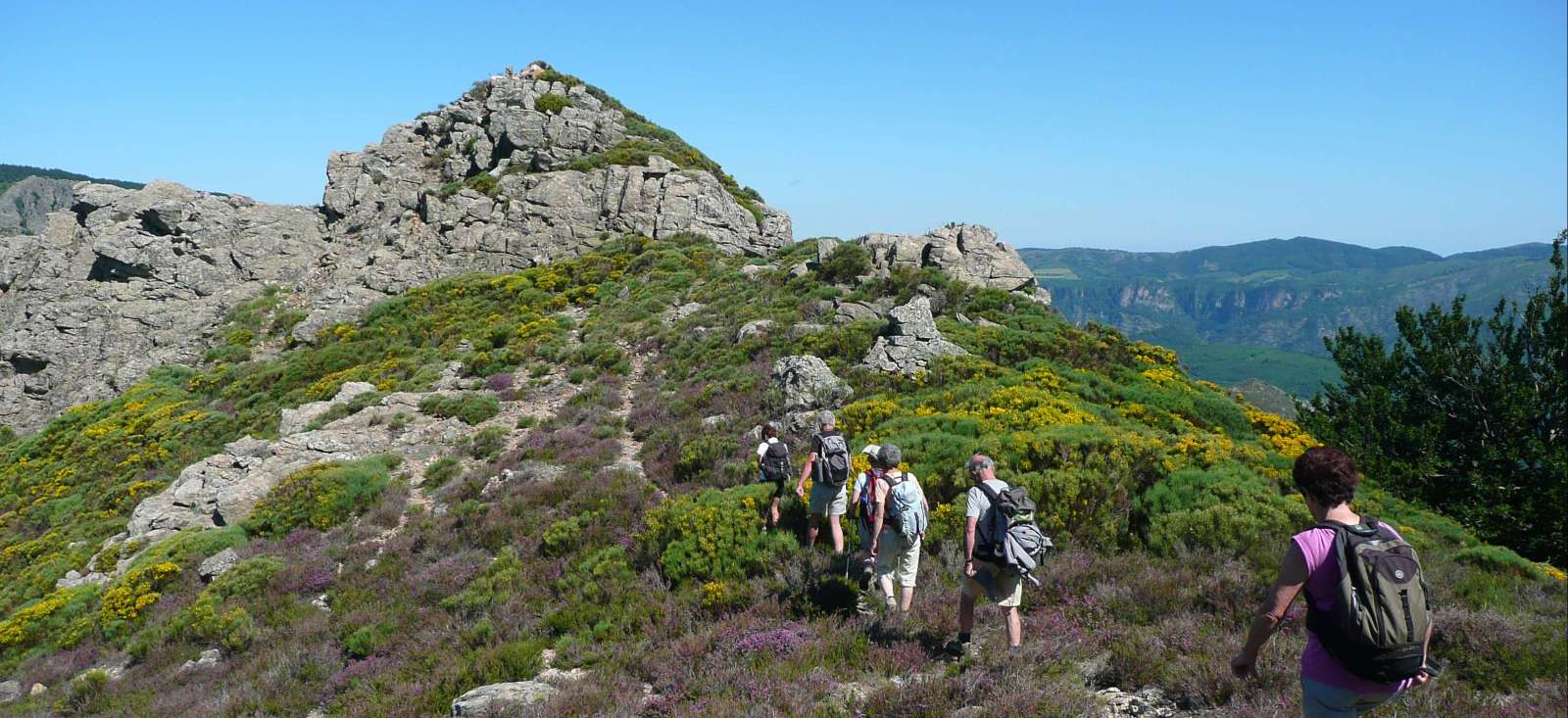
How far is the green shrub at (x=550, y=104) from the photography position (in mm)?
40219

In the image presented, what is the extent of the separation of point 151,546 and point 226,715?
8.30 m

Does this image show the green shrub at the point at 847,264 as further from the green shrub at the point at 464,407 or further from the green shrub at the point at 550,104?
the green shrub at the point at 550,104

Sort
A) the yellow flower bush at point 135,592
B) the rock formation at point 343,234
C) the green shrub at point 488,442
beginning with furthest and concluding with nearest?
the rock formation at point 343,234 → the green shrub at point 488,442 → the yellow flower bush at point 135,592

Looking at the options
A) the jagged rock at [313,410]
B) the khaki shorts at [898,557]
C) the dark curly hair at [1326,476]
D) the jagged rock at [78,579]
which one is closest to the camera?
the dark curly hair at [1326,476]

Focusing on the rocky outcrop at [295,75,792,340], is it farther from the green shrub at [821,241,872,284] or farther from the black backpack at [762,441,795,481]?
the black backpack at [762,441,795,481]

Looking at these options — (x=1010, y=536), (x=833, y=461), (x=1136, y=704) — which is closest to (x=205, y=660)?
(x=833, y=461)

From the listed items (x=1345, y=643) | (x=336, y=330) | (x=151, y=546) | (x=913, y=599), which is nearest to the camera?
(x=1345, y=643)

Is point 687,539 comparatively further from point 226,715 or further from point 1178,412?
point 1178,412

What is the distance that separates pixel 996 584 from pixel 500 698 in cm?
480

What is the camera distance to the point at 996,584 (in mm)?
6828

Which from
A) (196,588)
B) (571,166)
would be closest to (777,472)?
(196,588)

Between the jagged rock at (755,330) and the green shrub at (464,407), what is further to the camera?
the jagged rock at (755,330)

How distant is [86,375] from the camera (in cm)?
3106

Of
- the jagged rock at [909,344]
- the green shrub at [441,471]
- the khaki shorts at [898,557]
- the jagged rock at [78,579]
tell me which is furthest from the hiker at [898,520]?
the jagged rock at [78,579]
